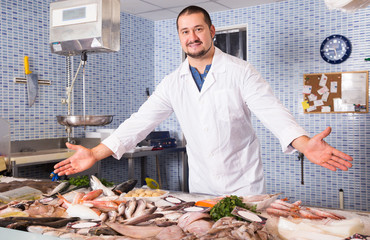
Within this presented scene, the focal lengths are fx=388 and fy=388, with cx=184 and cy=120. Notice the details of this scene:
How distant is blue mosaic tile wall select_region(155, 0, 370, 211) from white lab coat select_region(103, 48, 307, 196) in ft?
9.34

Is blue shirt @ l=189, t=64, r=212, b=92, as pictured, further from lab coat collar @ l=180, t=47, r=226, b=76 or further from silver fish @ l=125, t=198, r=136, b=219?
silver fish @ l=125, t=198, r=136, b=219

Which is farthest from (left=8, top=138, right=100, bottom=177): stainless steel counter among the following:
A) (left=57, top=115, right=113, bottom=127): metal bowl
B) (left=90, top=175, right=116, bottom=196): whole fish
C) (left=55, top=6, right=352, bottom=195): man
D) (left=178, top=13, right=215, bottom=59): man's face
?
(left=178, top=13, right=215, bottom=59): man's face

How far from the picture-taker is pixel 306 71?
500 centimetres

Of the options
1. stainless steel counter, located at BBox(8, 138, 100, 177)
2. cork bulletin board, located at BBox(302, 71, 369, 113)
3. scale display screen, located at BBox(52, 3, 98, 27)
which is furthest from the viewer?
cork bulletin board, located at BBox(302, 71, 369, 113)

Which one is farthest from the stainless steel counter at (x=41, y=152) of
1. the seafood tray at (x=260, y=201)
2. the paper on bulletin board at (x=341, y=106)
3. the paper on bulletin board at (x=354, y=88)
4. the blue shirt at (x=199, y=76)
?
the paper on bulletin board at (x=354, y=88)

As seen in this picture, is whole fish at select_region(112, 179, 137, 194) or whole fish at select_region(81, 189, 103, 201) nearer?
whole fish at select_region(81, 189, 103, 201)

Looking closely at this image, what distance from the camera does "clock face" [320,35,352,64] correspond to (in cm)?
475

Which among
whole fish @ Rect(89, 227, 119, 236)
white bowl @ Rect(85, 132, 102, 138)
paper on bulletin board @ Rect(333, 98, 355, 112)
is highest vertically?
paper on bulletin board @ Rect(333, 98, 355, 112)

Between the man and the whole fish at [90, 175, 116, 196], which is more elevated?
the man

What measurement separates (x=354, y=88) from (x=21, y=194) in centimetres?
412

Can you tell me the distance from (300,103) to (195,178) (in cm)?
300

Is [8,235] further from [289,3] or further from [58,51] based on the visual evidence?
[289,3]

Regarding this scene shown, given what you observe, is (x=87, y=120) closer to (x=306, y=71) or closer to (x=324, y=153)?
(x=324, y=153)

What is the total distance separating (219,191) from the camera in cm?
234
